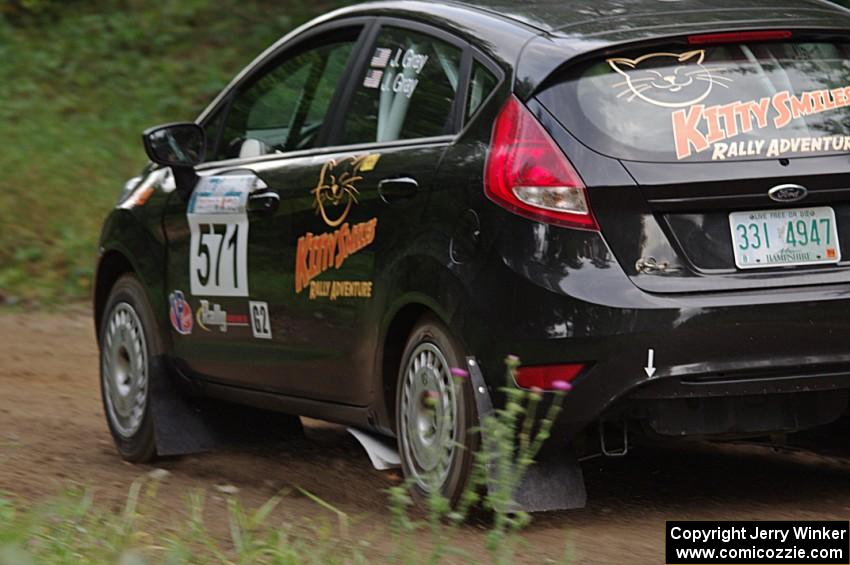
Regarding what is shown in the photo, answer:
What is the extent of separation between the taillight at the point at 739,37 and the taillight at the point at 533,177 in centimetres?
58

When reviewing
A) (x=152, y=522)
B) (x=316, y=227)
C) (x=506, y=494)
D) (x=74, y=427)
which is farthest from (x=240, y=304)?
(x=506, y=494)

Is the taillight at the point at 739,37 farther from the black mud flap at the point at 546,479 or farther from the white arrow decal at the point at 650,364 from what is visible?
the black mud flap at the point at 546,479

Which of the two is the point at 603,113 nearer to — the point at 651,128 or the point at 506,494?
the point at 651,128

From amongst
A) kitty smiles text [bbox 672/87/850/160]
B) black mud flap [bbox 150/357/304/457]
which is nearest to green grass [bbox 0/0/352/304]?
black mud flap [bbox 150/357/304/457]

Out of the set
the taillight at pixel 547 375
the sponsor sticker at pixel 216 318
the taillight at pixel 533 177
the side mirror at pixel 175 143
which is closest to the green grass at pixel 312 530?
the taillight at pixel 547 375

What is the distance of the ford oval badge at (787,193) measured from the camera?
514 centimetres

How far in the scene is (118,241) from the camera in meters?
7.64

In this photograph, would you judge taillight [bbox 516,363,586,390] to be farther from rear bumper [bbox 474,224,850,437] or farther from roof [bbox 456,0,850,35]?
roof [bbox 456,0,850,35]

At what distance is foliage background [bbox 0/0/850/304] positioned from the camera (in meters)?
12.8

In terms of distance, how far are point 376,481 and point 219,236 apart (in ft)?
3.75

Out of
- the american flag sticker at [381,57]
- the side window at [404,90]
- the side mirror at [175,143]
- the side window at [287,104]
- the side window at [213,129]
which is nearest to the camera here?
the side window at [404,90]

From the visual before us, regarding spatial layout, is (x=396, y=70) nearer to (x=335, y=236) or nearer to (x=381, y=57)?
(x=381, y=57)

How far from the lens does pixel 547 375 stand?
203 inches

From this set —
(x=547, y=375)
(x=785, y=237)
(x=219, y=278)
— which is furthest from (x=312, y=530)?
(x=785, y=237)
